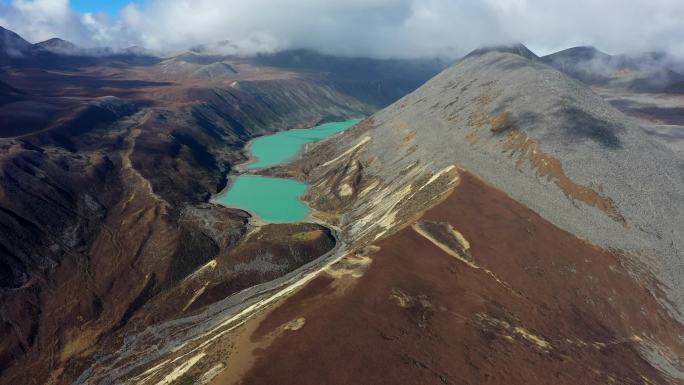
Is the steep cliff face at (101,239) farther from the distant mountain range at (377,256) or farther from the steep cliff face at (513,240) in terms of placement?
the steep cliff face at (513,240)

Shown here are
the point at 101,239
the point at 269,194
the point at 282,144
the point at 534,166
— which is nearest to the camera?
the point at 101,239

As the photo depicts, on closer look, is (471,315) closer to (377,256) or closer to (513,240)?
(377,256)

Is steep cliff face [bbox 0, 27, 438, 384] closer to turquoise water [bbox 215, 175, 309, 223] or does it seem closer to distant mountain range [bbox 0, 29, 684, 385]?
distant mountain range [bbox 0, 29, 684, 385]

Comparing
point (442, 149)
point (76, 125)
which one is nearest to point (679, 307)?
point (442, 149)

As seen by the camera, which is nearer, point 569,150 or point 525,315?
point 525,315

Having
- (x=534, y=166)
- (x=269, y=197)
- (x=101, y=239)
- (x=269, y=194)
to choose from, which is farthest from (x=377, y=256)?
(x=269, y=194)

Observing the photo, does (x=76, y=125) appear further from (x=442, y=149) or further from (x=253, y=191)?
(x=442, y=149)

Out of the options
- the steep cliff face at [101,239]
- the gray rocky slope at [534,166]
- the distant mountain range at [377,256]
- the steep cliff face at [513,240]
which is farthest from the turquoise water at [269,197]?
the steep cliff face at [513,240]
